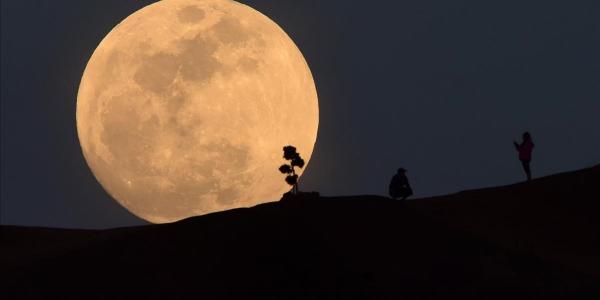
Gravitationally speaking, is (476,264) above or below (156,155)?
below

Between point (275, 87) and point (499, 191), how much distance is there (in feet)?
28.0

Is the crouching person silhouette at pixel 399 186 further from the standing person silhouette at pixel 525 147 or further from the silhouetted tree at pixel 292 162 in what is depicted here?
the standing person silhouette at pixel 525 147

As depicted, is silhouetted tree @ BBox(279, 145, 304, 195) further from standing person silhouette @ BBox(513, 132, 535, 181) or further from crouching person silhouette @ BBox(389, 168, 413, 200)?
standing person silhouette @ BBox(513, 132, 535, 181)

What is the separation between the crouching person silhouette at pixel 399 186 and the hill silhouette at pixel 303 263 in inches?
85.0

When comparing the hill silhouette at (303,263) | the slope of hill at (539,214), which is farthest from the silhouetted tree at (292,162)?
the slope of hill at (539,214)

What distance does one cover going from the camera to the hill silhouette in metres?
19.5

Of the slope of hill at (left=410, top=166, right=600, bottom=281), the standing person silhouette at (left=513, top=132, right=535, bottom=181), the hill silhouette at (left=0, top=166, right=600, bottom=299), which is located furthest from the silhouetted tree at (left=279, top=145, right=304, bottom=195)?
the standing person silhouette at (left=513, top=132, right=535, bottom=181)

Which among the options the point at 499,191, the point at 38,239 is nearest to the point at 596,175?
the point at 499,191

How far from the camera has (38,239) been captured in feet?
94.0

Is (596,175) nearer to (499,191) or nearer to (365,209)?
(499,191)

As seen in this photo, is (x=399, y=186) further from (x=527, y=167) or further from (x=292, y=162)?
(x=527, y=167)

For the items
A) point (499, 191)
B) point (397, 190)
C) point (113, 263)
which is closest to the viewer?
point (113, 263)

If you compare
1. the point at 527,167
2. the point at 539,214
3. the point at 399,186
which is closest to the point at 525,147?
the point at 527,167

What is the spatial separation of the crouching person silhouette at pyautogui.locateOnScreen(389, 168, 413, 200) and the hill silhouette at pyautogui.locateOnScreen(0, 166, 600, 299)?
7.08 ft
